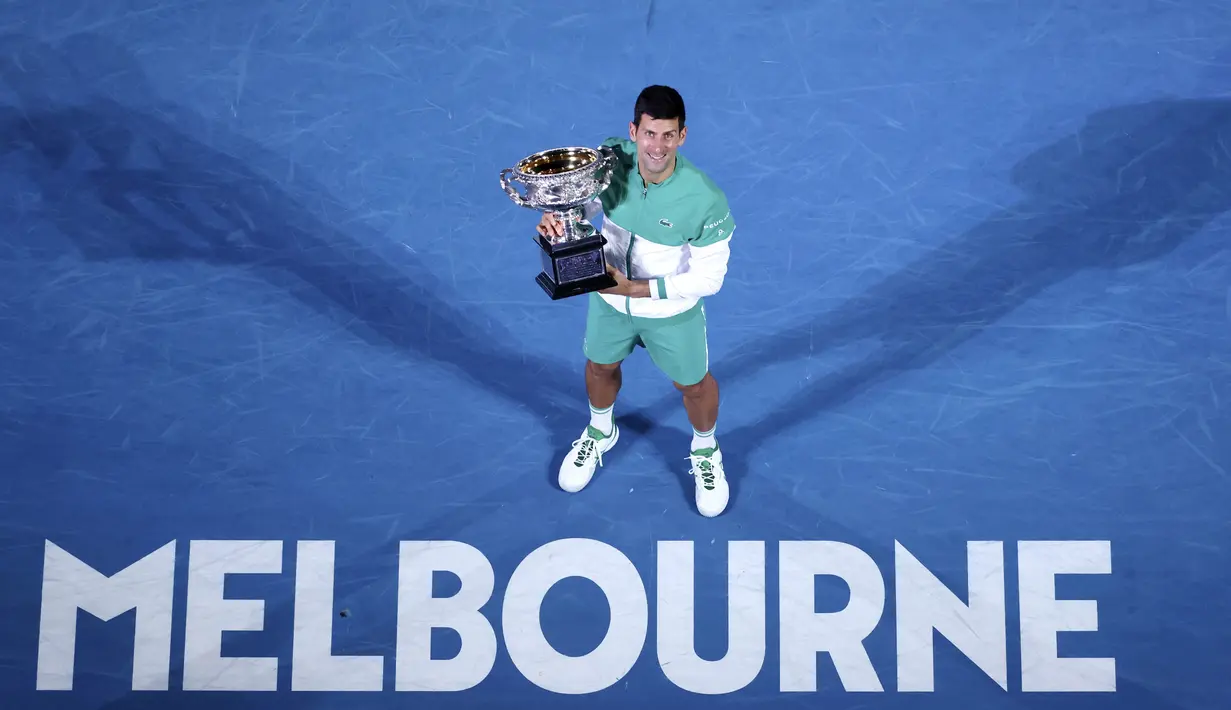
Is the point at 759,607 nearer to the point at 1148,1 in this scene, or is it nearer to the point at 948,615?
the point at 948,615

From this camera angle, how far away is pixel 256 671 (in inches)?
243

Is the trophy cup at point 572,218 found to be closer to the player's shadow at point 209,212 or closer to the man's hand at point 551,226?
the man's hand at point 551,226

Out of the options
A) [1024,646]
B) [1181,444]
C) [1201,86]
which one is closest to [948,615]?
[1024,646]

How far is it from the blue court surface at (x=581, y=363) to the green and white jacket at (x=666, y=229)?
4.16 feet

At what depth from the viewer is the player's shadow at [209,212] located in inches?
265

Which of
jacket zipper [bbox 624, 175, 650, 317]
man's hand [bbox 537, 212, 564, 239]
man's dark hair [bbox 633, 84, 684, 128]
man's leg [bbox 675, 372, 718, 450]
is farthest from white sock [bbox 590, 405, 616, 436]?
man's dark hair [bbox 633, 84, 684, 128]

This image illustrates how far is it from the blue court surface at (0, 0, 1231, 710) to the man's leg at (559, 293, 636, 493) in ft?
0.42

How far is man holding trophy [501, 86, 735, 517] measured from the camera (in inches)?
201

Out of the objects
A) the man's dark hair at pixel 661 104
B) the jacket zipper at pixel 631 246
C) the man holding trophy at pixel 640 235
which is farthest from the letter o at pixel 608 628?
the man's dark hair at pixel 661 104

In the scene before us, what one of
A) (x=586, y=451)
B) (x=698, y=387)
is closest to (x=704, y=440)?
(x=698, y=387)

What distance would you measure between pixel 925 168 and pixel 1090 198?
0.85 m

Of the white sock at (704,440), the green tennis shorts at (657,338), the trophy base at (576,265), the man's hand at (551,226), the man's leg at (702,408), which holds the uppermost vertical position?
the man's hand at (551,226)

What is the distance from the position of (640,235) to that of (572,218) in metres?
0.33

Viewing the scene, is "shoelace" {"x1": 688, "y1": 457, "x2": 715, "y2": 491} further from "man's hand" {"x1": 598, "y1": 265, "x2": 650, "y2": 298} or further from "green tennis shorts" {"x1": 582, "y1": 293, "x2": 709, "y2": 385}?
"man's hand" {"x1": 598, "y1": 265, "x2": 650, "y2": 298}
